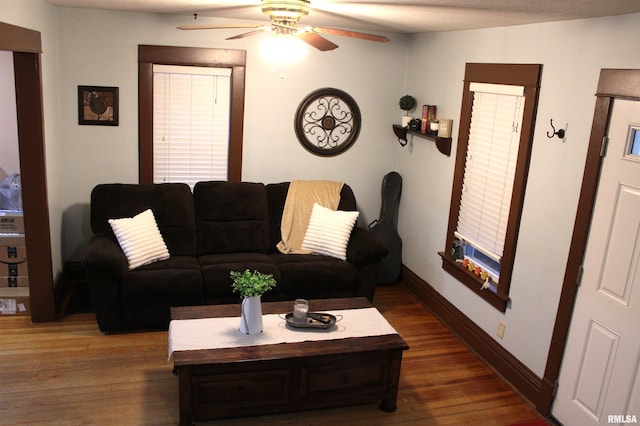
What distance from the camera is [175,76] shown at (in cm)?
486

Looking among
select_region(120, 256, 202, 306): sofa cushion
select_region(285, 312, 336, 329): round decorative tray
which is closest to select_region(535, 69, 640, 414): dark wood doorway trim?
select_region(285, 312, 336, 329): round decorative tray

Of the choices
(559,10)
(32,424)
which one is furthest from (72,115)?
(559,10)

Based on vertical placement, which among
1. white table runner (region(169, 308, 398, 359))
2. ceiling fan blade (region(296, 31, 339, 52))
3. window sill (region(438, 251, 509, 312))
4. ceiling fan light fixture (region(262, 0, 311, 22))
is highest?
ceiling fan light fixture (region(262, 0, 311, 22))

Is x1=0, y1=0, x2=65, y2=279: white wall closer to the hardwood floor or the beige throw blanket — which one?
the hardwood floor

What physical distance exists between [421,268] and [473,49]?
6.45 ft

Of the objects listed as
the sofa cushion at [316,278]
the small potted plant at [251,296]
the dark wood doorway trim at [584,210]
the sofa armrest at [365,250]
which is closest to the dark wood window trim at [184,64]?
the sofa cushion at [316,278]

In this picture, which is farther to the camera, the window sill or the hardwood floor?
the window sill

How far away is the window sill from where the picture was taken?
12.9 ft

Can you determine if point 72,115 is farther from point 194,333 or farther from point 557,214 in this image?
point 557,214

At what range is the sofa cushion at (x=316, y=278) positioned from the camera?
4.42 metres

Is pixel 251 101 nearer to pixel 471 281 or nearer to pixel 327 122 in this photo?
pixel 327 122

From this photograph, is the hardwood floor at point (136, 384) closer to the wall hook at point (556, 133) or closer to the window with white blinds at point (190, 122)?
the window with white blinds at point (190, 122)

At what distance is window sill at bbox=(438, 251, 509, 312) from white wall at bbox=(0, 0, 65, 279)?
312cm

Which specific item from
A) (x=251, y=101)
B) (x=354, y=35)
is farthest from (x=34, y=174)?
(x=354, y=35)
